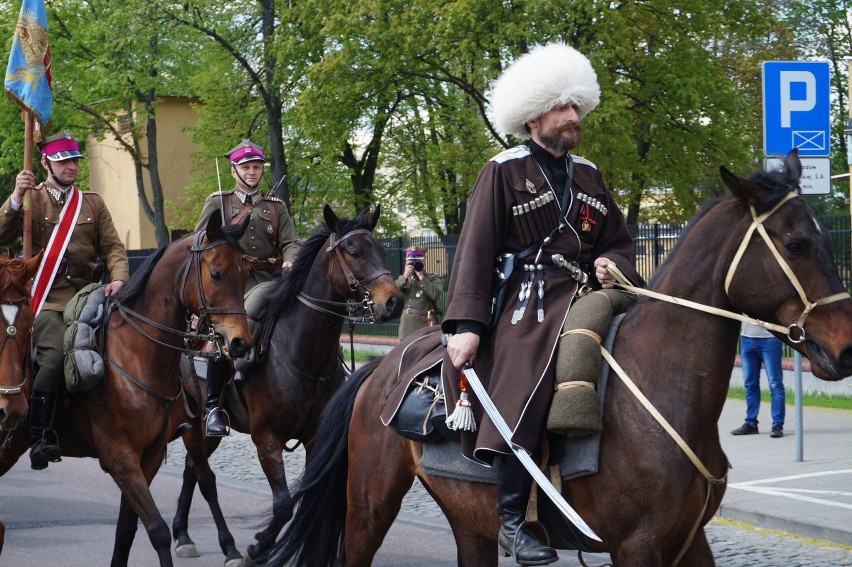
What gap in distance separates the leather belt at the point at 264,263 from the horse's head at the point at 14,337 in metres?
2.77

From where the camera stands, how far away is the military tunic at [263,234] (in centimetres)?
918

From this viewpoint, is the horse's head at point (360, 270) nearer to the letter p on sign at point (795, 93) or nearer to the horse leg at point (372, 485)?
the horse leg at point (372, 485)

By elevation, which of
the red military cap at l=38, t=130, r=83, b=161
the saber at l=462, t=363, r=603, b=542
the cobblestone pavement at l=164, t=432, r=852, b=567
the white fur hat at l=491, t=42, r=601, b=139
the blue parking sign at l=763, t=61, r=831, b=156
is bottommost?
the cobblestone pavement at l=164, t=432, r=852, b=567

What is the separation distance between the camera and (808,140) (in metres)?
10.6

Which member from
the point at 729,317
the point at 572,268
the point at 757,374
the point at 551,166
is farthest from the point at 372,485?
the point at 757,374

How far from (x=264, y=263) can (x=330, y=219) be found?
3.57ft

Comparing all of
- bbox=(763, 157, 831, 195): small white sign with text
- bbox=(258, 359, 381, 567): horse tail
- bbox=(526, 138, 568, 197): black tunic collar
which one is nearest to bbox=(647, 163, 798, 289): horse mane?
bbox=(526, 138, 568, 197): black tunic collar

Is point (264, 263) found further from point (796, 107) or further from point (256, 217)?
point (796, 107)

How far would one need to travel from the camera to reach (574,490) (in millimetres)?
4562

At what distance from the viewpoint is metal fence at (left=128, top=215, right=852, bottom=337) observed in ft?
48.3

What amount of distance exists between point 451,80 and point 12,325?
76.8ft

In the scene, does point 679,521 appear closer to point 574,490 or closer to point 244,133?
point 574,490

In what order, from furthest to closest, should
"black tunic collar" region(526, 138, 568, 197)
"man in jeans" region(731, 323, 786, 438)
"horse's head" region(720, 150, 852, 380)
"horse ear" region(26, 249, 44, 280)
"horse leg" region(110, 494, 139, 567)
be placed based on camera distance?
"man in jeans" region(731, 323, 786, 438) < "horse leg" region(110, 494, 139, 567) < "horse ear" region(26, 249, 44, 280) < "black tunic collar" region(526, 138, 568, 197) < "horse's head" region(720, 150, 852, 380)

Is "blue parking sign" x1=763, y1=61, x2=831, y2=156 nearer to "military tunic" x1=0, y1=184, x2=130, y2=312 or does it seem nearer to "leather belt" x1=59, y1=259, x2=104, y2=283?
"military tunic" x1=0, y1=184, x2=130, y2=312
